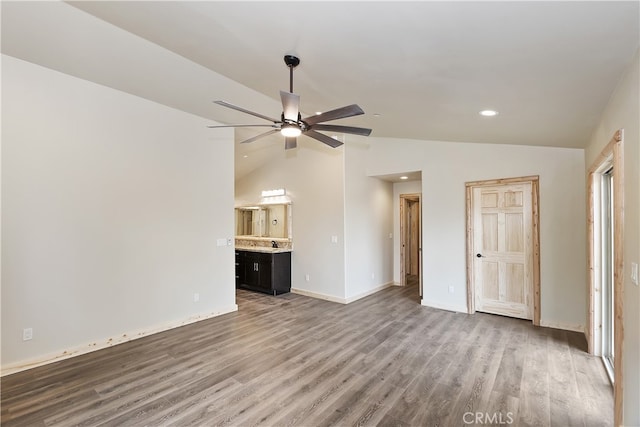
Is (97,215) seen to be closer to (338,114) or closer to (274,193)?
(338,114)

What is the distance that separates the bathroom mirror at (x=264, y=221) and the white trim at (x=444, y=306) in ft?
9.71

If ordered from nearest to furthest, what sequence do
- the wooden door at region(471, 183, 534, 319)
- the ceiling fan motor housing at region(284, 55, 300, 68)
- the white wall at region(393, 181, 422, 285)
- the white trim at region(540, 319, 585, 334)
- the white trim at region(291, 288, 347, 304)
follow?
the ceiling fan motor housing at region(284, 55, 300, 68)
the white trim at region(540, 319, 585, 334)
the wooden door at region(471, 183, 534, 319)
the white trim at region(291, 288, 347, 304)
the white wall at region(393, 181, 422, 285)

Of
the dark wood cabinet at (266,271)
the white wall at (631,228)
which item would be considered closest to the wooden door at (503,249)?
the white wall at (631,228)

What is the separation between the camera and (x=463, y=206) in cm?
498

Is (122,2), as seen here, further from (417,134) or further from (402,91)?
(417,134)

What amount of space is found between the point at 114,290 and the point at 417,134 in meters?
4.64

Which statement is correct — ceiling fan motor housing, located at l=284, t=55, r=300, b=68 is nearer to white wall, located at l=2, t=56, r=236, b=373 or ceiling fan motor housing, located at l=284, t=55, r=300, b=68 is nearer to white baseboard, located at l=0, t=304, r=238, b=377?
white wall, located at l=2, t=56, r=236, b=373

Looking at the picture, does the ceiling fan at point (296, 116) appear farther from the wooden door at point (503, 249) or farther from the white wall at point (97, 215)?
the wooden door at point (503, 249)

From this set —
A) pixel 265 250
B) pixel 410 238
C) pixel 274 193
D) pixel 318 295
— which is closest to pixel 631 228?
pixel 318 295

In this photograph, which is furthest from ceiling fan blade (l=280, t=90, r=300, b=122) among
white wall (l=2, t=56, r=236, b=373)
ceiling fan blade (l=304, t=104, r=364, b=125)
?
white wall (l=2, t=56, r=236, b=373)

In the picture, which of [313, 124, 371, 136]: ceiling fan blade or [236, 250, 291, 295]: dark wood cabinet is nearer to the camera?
[313, 124, 371, 136]: ceiling fan blade

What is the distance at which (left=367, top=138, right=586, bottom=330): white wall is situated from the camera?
4094 mm

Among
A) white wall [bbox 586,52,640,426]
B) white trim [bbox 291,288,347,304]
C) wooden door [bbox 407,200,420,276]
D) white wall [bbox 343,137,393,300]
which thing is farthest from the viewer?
wooden door [bbox 407,200,420,276]

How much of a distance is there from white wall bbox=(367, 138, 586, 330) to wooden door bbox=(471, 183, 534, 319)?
0.18m
